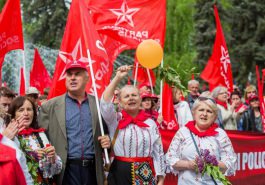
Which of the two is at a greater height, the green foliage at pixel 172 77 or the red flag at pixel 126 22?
the red flag at pixel 126 22

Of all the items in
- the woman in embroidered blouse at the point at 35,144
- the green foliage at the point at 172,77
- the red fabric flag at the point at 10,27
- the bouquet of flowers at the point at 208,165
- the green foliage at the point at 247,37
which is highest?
the green foliage at the point at 247,37

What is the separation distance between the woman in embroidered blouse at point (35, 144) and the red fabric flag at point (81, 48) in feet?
3.38

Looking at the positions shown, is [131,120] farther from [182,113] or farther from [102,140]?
[182,113]

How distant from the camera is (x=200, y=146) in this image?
21.2 ft

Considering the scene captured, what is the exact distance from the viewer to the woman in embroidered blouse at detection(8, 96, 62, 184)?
5.85 m

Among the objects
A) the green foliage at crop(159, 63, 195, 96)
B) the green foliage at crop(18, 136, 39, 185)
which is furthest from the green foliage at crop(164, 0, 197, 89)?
the green foliage at crop(18, 136, 39, 185)

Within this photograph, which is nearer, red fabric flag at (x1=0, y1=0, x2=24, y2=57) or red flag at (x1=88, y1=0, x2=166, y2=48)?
red fabric flag at (x1=0, y1=0, x2=24, y2=57)

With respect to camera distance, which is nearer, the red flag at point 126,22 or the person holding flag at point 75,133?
the person holding flag at point 75,133

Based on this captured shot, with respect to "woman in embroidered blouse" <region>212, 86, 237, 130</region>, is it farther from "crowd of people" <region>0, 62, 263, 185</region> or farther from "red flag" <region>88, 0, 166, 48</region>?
"crowd of people" <region>0, 62, 263, 185</region>

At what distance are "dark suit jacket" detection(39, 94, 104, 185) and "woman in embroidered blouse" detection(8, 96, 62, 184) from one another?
0.08 metres

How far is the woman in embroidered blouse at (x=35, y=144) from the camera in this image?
585 cm

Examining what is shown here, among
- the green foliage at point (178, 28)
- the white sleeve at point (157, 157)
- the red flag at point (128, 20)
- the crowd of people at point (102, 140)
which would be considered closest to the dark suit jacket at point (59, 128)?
the crowd of people at point (102, 140)

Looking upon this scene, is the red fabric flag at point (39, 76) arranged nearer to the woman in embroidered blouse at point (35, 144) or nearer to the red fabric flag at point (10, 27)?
the red fabric flag at point (10, 27)

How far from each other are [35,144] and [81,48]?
1.76m
